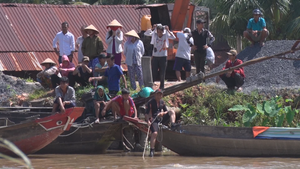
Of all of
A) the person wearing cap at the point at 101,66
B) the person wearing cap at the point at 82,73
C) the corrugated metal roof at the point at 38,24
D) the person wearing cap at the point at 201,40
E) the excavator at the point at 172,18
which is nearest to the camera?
the person wearing cap at the point at 101,66

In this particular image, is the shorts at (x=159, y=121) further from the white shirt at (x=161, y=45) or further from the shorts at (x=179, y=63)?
the shorts at (x=179, y=63)

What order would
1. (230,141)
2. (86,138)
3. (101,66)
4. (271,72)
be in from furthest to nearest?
(271,72) < (101,66) < (86,138) < (230,141)

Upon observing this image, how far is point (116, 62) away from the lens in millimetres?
15180

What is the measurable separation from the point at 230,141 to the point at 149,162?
1.77 m

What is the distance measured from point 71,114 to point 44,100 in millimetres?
3764

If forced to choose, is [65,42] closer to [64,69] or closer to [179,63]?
[64,69]

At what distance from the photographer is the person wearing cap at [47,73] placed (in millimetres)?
15148

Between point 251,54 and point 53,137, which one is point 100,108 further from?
point 251,54

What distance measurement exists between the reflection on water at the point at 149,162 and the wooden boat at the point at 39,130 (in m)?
0.36

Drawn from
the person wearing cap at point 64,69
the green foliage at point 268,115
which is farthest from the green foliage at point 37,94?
the green foliage at point 268,115

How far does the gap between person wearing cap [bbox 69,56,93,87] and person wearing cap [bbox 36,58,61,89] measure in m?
0.55

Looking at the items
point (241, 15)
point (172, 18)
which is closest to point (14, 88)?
point (172, 18)

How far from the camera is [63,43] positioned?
629 inches

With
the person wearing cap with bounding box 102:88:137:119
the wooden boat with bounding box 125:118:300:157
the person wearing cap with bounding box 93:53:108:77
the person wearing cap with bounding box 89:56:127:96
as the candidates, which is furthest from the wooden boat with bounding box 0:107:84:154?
the person wearing cap with bounding box 93:53:108:77
